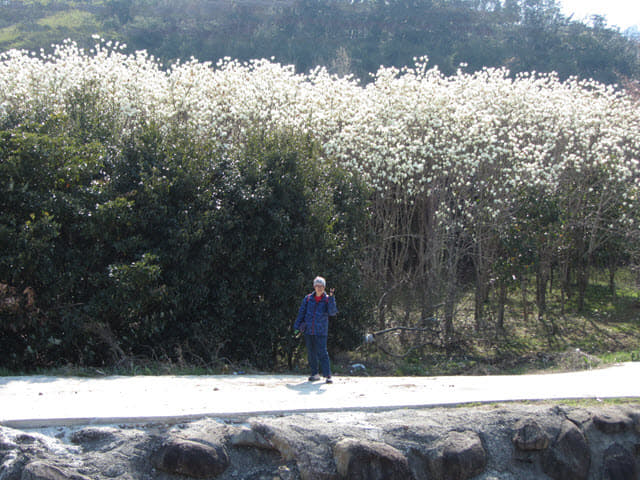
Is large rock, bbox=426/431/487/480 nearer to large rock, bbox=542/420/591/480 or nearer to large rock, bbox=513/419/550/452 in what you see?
large rock, bbox=513/419/550/452

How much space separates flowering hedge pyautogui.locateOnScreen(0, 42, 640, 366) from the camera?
11836mm

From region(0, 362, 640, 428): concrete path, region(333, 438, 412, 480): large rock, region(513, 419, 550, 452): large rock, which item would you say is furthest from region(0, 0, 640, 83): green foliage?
region(333, 438, 412, 480): large rock

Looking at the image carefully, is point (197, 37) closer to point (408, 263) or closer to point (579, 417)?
point (408, 263)

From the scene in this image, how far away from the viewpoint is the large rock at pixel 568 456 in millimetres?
5930

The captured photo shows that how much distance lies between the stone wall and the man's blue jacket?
1997mm

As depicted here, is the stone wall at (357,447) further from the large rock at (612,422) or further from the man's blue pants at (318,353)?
the man's blue pants at (318,353)

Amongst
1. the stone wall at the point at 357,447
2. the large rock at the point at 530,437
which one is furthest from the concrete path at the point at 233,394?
the large rock at the point at 530,437

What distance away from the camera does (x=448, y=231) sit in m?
14.9

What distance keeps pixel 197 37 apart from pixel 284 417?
44718 millimetres

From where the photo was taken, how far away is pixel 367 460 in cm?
520

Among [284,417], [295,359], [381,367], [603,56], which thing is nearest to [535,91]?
[381,367]

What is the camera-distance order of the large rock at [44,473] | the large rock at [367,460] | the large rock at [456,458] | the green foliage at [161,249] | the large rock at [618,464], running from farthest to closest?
the green foliage at [161,249] → the large rock at [618,464] → the large rock at [456,458] → the large rock at [367,460] → the large rock at [44,473]

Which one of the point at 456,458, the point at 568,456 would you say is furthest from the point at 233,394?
the point at 568,456

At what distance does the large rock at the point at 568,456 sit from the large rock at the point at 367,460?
1.69 m
